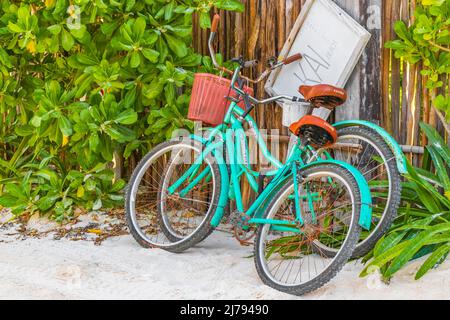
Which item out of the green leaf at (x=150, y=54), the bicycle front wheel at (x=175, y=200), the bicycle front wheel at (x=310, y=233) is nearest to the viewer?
the bicycle front wheel at (x=310, y=233)

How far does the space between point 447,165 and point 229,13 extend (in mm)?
1923

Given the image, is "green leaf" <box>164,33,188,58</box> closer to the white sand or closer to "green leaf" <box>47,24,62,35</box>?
"green leaf" <box>47,24,62,35</box>

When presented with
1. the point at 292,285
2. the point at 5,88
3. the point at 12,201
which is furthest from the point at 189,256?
the point at 5,88

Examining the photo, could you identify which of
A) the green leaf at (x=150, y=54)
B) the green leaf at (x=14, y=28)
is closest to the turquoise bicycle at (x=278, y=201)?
the green leaf at (x=150, y=54)

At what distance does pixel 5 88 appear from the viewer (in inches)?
204

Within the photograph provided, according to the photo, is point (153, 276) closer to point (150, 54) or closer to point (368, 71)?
point (150, 54)

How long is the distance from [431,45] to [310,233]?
1305 millimetres

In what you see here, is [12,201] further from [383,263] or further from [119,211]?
[383,263]

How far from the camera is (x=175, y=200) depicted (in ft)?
14.8

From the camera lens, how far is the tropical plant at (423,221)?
358cm

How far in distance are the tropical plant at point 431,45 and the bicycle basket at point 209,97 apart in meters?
0.94

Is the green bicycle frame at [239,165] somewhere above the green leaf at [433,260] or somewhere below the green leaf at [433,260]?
above

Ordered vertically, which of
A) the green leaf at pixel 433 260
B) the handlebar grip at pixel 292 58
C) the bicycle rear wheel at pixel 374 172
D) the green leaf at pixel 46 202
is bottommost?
the green leaf at pixel 433 260

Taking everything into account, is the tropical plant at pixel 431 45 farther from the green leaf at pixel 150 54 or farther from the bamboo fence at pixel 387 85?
the green leaf at pixel 150 54
